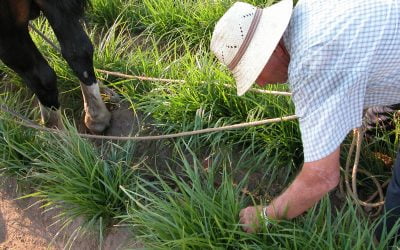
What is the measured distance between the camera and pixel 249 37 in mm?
1520

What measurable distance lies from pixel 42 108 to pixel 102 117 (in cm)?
32

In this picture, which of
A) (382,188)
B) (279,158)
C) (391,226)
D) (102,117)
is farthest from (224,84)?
(391,226)

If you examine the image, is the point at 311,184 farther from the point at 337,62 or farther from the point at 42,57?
the point at 42,57

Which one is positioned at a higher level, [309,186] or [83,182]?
[309,186]

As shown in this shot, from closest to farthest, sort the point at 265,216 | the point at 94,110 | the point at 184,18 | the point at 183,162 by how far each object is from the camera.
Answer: the point at 265,216
the point at 183,162
the point at 94,110
the point at 184,18

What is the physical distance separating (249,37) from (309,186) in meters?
0.49

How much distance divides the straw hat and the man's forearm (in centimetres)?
32

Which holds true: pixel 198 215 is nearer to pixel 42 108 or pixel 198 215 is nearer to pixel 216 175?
pixel 216 175

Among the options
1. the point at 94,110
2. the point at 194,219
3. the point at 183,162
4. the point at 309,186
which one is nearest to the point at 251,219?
the point at 194,219

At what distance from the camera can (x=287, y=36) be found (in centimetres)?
152

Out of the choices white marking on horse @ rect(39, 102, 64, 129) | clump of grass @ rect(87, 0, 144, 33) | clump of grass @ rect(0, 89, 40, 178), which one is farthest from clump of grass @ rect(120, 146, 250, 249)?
clump of grass @ rect(87, 0, 144, 33)

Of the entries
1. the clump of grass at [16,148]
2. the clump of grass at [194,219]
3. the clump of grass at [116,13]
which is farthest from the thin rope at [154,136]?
the clump of grass at [116,13]

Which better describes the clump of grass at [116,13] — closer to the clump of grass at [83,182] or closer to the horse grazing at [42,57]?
the horse grazing at [42,57]

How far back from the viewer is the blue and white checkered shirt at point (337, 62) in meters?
1.38
